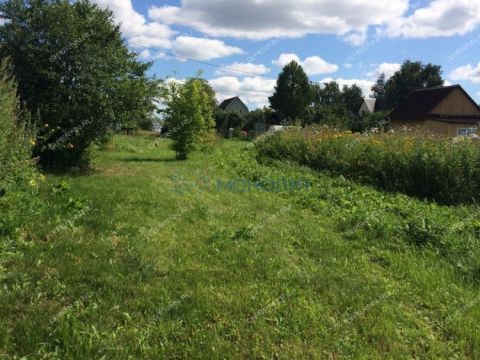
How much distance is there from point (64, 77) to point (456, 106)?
1337 inches

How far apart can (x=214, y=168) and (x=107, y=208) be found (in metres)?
6.58

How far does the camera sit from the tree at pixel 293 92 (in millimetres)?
48719

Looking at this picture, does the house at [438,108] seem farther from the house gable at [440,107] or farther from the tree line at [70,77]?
the tree line at [70,77]

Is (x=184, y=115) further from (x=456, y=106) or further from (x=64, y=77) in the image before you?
(x=456, y=106)

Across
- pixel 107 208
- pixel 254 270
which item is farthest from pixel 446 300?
pixel 107 208

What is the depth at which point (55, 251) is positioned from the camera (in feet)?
15.6

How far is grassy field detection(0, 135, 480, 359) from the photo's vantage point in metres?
3.25

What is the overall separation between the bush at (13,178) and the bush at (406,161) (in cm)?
781

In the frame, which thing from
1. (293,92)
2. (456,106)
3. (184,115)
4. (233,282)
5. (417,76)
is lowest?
(233,282)

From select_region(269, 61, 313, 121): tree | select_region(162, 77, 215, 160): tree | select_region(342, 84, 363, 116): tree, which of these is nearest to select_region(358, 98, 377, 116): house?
select_region(342, 84, 363, 116): tree

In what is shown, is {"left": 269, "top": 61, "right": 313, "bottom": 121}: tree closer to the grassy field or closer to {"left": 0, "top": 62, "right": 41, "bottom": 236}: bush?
the grassy field

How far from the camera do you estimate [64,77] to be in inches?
396

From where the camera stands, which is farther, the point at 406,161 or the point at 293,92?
the point at 293,92

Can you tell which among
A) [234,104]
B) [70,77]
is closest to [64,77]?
[70,77]
